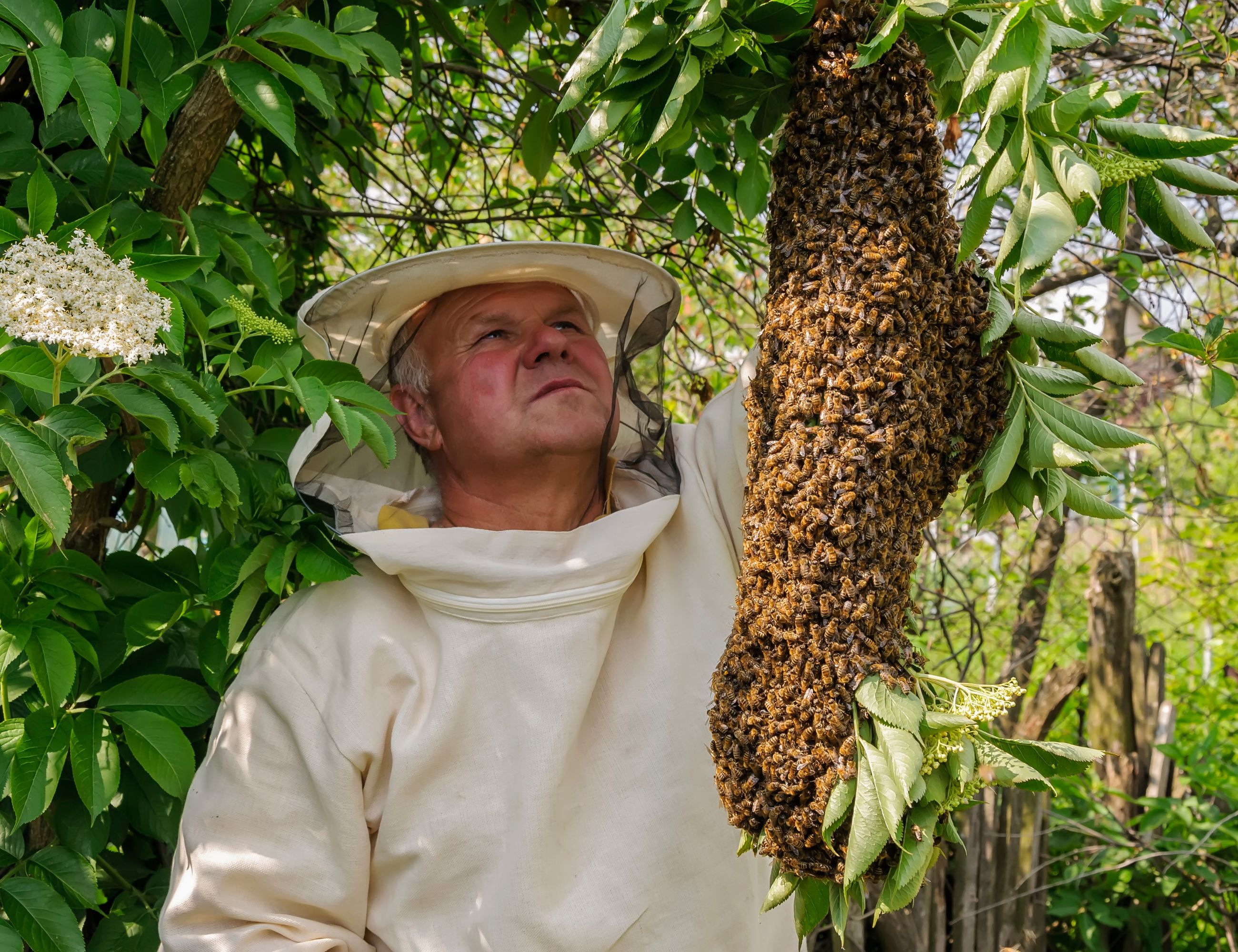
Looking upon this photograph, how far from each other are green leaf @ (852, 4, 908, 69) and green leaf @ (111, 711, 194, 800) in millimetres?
1385

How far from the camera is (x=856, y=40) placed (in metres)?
1.31

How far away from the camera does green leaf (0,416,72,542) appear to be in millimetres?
1210

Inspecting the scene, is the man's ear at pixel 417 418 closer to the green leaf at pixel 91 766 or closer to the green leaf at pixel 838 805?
the green leaf at pixel 91 766

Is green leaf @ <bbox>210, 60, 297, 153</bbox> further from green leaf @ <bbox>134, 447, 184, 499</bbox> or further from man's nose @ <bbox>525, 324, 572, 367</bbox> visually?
man's nose @ <bbox>525, 324, 572, 367</bbox>

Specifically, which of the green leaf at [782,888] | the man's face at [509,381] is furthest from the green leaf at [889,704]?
the man's face at [509,381]

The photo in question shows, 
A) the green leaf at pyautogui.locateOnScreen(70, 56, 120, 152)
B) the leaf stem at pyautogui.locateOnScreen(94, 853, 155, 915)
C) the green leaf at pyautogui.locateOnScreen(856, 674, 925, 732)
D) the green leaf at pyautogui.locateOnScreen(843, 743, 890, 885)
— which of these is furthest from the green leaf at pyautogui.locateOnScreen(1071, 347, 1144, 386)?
the leaf stem at pyautogui.locateOnScreen(94, 853, 155, 915)

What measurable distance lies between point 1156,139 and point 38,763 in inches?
65.4

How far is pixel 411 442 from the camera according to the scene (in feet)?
7.25

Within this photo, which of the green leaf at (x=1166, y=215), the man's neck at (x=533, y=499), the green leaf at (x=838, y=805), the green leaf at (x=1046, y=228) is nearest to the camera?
the green leaf at (x=1046, y=228)

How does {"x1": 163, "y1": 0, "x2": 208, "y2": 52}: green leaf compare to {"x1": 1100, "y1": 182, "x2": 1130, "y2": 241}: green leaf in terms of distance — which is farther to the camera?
{"x1": 163, "y1": 0, "x2": 208, "y2": 52}: green leaf

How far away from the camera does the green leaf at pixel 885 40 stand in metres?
1.16

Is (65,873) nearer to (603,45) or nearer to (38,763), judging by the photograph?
(38,763)

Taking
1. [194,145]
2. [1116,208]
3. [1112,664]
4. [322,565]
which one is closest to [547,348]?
[322,565]

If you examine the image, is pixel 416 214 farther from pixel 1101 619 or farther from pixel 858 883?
pixel 1101 619
